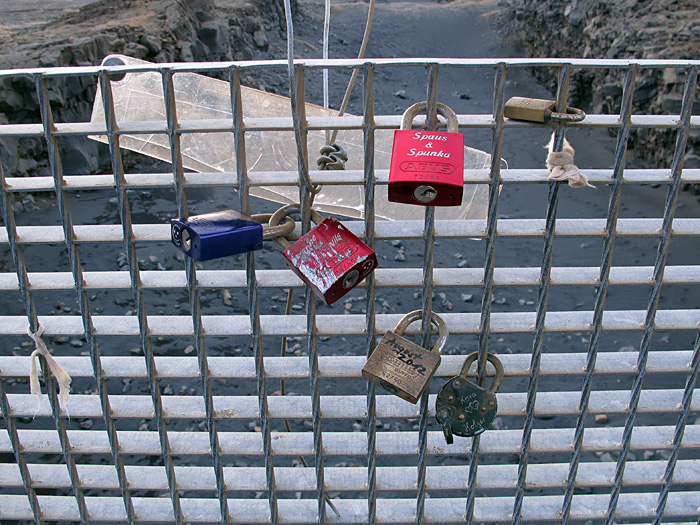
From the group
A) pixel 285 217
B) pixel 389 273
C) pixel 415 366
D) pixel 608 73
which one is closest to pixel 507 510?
pixel 415 366

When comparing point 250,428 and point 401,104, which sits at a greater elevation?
point 401,104

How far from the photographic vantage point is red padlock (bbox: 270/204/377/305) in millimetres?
1153

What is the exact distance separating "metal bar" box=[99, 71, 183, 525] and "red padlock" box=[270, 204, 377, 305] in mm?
370

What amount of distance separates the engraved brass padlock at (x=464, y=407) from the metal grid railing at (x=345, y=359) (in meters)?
0.10

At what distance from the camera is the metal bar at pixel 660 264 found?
122 centimetres

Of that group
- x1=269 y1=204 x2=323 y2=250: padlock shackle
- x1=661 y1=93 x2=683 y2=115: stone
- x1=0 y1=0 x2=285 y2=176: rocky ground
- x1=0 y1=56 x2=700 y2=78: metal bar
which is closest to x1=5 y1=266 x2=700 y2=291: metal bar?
x1=269 y1=204 x2=323 y2=250: padlock shackle

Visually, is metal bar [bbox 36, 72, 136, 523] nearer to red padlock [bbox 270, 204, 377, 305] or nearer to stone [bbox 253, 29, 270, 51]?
red padlock [bbox 270, 204, 377, 305]

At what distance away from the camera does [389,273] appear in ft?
4.54

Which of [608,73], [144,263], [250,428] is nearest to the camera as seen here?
[250,428]

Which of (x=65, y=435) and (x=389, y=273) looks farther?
(x=65, y=435)

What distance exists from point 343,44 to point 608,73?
4984 millimetres

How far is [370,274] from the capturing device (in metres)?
1.32

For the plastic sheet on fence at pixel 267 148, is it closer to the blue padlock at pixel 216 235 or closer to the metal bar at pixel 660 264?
the blue padlock at pixel 216 235

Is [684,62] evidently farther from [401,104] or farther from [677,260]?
[401,104]
